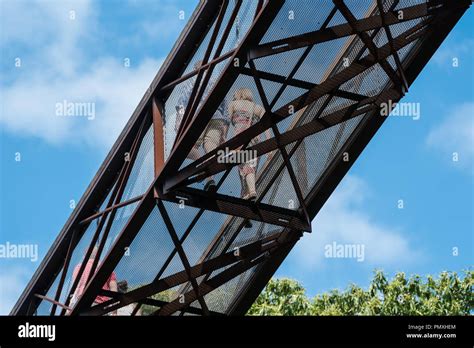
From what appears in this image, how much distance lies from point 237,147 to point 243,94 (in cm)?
71

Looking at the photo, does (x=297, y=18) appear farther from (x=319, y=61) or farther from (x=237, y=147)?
(x=237, y=147)

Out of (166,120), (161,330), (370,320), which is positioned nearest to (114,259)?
(166,120)

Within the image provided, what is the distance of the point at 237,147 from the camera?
13523mm

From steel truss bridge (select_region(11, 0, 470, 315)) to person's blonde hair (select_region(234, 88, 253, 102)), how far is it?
11cm

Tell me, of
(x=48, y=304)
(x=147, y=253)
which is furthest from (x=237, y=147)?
(x=48, y=304)

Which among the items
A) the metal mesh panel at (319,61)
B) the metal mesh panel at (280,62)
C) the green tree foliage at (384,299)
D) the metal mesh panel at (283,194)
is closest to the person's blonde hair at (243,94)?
the metal mesh panel at (280,62)

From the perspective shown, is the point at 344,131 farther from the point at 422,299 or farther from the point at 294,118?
the point at 422,299

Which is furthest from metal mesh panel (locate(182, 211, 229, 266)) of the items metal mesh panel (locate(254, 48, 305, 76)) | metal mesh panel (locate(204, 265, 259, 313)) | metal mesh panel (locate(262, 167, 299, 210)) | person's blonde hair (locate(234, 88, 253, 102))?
metal mesh panel (locate(254, 48, 305, 76))

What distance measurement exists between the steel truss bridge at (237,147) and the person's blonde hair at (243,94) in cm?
11

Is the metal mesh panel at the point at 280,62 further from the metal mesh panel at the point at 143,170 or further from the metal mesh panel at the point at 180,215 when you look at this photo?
the metal mesh panel at the point at 180,215

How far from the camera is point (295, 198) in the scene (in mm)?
14680

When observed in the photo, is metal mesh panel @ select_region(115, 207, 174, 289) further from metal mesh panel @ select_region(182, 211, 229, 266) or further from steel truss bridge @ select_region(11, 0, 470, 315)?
metal mesh panel @ select_region(182, 211, 229, 266)

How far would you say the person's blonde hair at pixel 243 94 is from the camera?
13.2 metres

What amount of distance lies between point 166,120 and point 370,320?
4.40 meters
